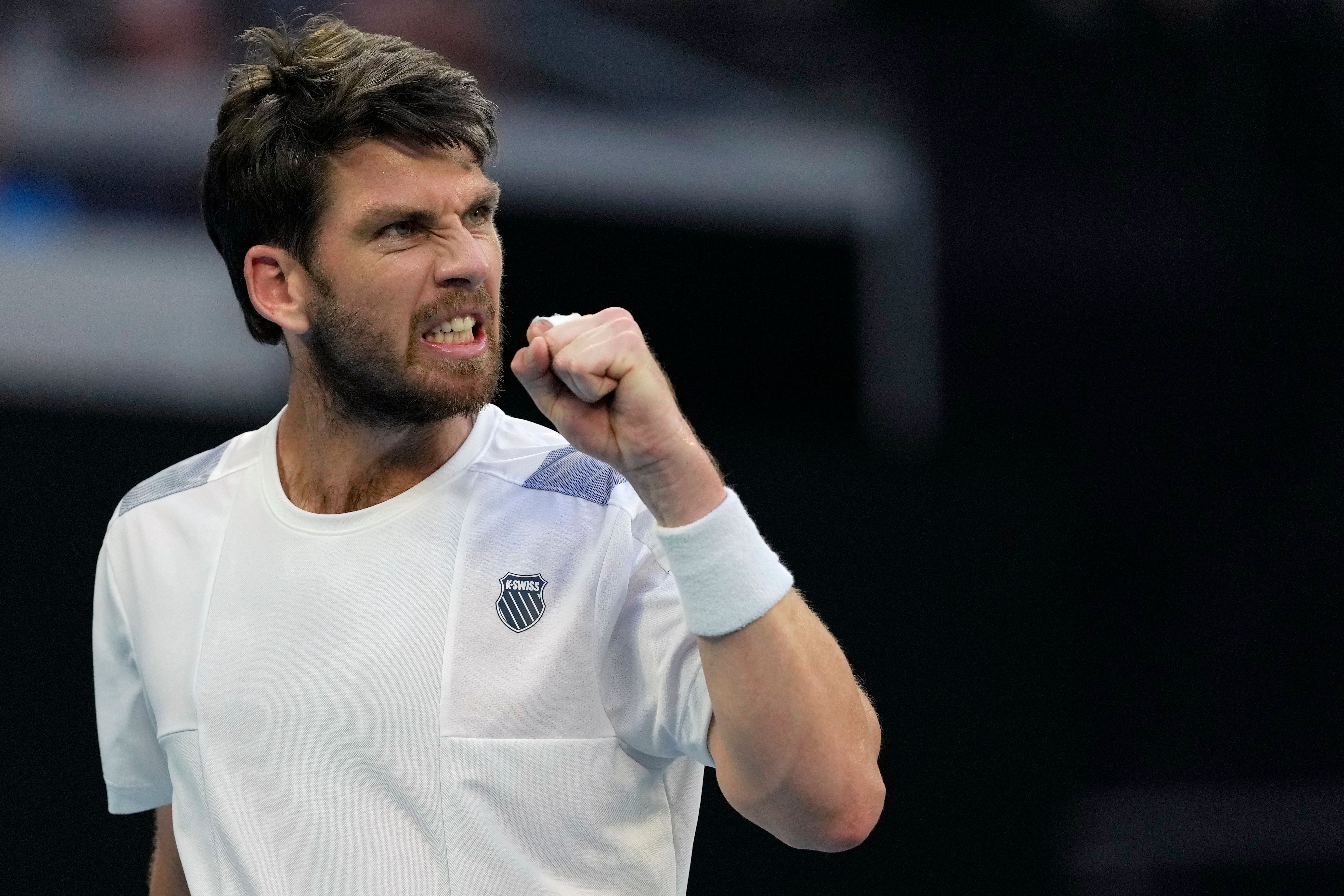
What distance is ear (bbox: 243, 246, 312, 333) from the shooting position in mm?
2334

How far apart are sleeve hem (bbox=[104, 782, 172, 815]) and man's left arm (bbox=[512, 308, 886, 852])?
1155mm

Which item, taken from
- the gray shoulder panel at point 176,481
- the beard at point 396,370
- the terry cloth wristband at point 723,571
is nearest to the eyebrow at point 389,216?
the beard at point 396,370

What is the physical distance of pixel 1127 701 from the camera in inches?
263

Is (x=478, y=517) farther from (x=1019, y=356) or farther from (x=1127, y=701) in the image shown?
(x=1019, y=356)

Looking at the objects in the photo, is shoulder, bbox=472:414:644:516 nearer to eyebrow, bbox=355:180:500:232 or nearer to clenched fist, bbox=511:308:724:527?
clenched fist, bbox=511:308:724:527

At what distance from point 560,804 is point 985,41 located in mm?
6903

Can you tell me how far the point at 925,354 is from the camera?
747cm

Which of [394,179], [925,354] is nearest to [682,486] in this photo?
[394,179]

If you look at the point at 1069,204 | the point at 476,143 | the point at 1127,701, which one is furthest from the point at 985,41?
the point at 476,143

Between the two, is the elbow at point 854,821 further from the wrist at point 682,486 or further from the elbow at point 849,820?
the wrist at point 682,486

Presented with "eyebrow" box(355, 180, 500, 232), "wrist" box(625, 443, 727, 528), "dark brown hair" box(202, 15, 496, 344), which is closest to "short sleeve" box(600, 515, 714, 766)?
"wrist" box(625, 443, 727, 528)

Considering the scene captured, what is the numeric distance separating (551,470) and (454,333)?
0.89 ft

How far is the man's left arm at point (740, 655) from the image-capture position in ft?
6.02

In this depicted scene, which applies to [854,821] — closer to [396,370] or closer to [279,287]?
[396,370]
